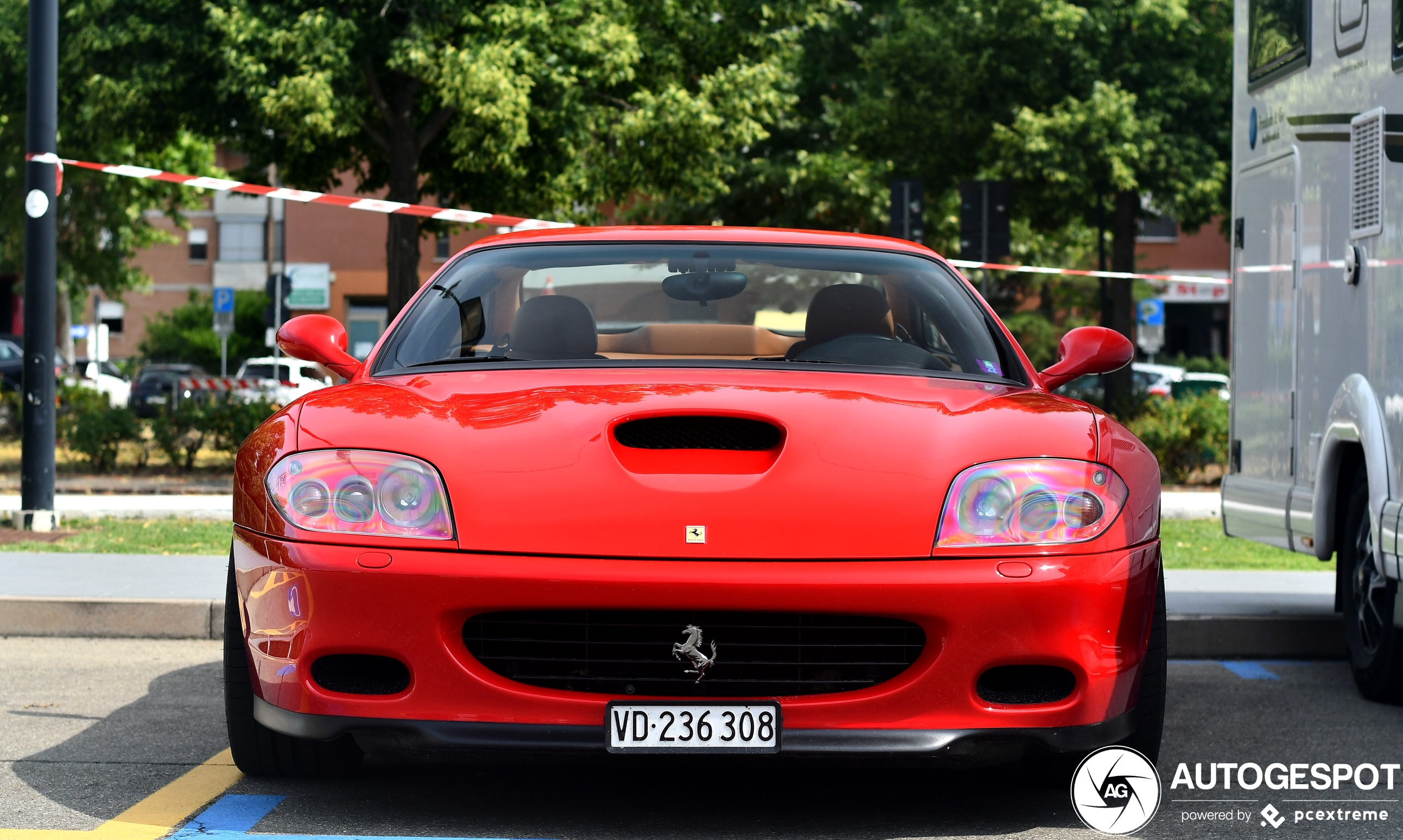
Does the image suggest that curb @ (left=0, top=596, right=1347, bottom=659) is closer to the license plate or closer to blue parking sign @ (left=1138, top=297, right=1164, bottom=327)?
the license plate

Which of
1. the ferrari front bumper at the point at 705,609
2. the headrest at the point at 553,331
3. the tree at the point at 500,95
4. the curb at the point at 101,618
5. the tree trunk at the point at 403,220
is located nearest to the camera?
the ferrari front bumper at the point at 705,609

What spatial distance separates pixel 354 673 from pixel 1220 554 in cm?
818

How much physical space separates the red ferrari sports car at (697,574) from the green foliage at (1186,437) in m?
14.5

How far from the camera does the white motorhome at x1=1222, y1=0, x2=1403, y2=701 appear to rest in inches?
242

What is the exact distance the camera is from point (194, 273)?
66.8 meters

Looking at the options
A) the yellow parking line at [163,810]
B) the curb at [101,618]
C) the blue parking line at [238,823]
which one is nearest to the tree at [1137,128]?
the curb at [101,618]

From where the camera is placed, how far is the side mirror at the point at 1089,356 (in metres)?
5.02

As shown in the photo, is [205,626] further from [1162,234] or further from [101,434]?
[1162,234]

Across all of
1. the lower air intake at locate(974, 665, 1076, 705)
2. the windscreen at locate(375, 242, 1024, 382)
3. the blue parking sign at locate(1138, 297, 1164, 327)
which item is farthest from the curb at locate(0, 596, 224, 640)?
the blue parking sign at locate(1138, 297, 1164, 327)

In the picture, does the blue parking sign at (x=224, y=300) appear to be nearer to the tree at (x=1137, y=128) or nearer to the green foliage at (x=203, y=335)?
the green foliage at (x=203, y=335)

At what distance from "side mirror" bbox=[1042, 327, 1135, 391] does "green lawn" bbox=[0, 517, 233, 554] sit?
6.38 meters

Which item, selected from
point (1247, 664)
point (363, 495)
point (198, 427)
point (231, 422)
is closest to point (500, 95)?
point (231, 422)

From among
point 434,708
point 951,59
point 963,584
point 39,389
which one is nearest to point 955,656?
point 963,584

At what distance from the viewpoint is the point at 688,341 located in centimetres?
582
